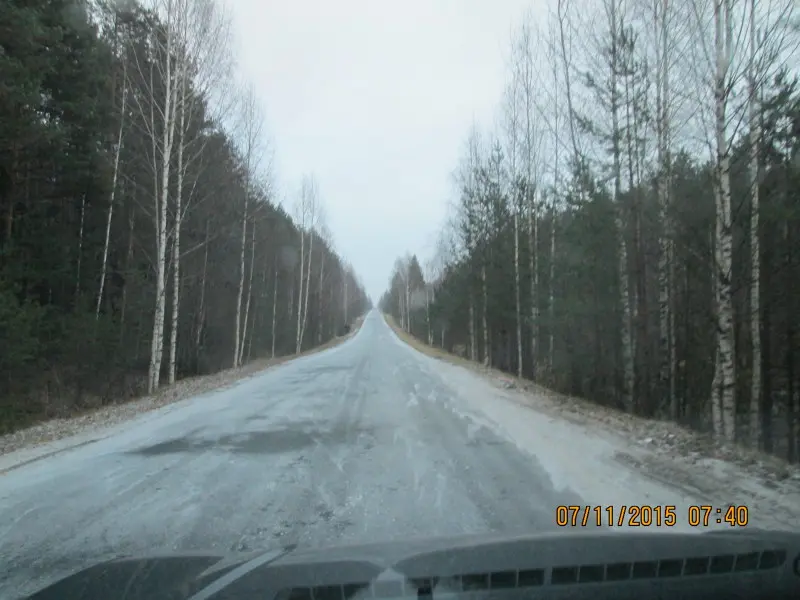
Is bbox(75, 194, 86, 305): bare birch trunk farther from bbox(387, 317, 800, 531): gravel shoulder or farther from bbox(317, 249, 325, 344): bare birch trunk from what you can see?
bbox(317, 249, 325, 344): bare birch trunk

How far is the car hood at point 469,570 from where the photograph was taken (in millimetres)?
3465

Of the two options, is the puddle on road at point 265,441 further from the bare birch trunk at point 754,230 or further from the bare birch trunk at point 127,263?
the bare birch trunk at point 127,263

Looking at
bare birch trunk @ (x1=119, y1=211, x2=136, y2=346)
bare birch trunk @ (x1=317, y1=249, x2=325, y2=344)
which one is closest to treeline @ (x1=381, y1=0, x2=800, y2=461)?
bare birch trunk @ (x1=119, y1=211, x2=136, y2=346)

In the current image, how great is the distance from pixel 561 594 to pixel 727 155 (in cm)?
1124

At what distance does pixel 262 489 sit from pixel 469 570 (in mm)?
4140

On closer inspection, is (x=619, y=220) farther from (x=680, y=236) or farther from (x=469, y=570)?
(x=469, y=570)

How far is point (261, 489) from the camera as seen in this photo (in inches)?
288

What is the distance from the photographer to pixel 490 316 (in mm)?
39156

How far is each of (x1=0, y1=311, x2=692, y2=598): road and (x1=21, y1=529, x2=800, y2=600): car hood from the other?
1.15m

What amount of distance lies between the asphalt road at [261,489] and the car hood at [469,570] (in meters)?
1.26

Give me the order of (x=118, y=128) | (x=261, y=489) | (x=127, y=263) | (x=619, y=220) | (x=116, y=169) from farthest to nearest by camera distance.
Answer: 1. (x=127, y=263)
2. (x=118, y=128)
3. (x=116, y=169)
4. (x=619, y=220)
5. (x=261, y=489)

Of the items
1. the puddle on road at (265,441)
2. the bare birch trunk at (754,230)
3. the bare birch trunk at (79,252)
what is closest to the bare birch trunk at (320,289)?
the bare birch trunk at (79,252)

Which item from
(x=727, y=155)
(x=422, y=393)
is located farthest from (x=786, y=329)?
(x=422, y=393)

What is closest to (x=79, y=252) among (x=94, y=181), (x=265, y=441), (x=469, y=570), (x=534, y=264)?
(x=94, y=181)
